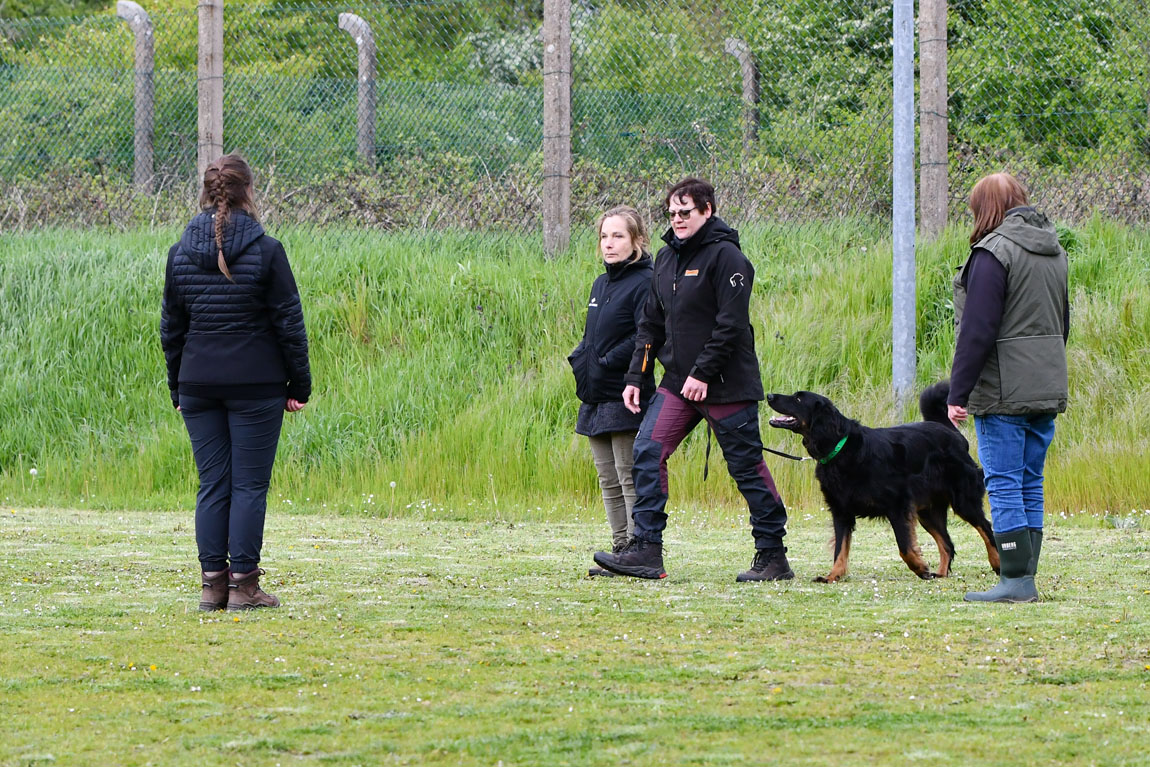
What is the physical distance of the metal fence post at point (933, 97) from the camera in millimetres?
11984

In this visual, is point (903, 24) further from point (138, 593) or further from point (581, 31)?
point (138, 593)

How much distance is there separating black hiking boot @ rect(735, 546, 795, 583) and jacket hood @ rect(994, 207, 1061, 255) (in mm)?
1792

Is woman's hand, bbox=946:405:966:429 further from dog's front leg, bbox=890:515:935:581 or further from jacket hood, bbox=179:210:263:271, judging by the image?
jacket hood, bbox=179:210:263:271

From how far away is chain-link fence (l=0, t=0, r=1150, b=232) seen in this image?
12500 mm

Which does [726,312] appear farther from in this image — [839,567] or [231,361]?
[231,361]

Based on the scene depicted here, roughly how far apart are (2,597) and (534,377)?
6.30m

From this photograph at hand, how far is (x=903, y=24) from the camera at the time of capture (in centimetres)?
1061

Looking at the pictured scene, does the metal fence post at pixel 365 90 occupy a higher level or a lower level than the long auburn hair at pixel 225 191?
higher

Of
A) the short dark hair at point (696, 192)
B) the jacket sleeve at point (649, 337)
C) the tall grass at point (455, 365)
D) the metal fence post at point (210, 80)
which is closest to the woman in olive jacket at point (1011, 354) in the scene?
the short dark hair at point (696, 192)

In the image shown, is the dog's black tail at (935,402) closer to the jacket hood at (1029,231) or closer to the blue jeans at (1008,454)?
the blue jeans at (1008,454)

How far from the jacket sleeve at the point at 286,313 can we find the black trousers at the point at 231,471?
195mm

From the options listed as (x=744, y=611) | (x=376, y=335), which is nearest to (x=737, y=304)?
(x=744, y=611)

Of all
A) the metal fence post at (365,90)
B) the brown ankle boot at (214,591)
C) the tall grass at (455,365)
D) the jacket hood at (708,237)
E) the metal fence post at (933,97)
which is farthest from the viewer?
the metal fence post at (365,90)

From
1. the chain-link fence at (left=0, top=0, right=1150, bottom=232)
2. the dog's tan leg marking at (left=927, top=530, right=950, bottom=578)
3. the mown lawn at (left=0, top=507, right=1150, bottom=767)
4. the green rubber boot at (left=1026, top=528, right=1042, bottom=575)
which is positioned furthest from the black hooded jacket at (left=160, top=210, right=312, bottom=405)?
the chain-link fence at (left=0, top=0, right=1150, bottom=232)
